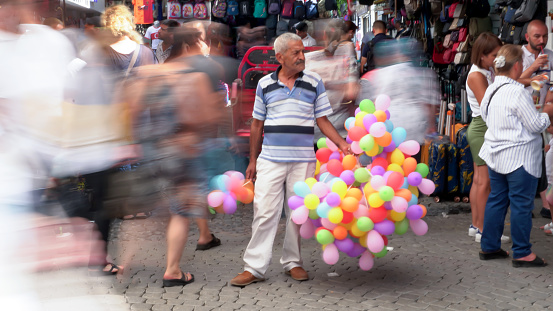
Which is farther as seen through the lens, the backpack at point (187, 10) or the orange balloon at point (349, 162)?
the backpack at point (187, 10)

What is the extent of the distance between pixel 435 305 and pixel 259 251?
1417mm

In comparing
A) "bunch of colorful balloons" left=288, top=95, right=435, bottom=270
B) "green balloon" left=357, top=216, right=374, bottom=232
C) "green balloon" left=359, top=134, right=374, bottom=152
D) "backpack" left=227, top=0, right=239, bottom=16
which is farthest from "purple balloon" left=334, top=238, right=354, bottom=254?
"backpack" left=227, top=0, right=239, bottom=16

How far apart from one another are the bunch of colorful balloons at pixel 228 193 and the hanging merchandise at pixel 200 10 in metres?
11.2

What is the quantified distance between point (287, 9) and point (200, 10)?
83.7 inches

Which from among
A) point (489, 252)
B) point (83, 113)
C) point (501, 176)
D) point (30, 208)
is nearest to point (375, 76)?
point (501, 176)

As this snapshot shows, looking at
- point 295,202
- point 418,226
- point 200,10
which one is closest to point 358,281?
point 418,226

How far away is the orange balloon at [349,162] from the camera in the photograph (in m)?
5.21

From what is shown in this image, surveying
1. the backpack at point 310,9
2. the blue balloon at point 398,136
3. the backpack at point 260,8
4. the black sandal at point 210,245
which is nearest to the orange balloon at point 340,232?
Result: the blue balloon at point 398,136

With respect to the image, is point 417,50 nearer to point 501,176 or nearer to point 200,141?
point 501,176

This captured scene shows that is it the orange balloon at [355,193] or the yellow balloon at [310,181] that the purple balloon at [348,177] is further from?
the yellow balloon at [310,181]

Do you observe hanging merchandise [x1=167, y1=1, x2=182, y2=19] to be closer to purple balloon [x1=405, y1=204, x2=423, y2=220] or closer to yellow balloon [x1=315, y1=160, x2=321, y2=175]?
yellow balloon [x1=315, y1=160, x2=321, y2=175]

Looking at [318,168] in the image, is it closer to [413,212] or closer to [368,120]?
[368,120]

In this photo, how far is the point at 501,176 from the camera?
19.3ft

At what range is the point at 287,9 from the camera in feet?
55.3
